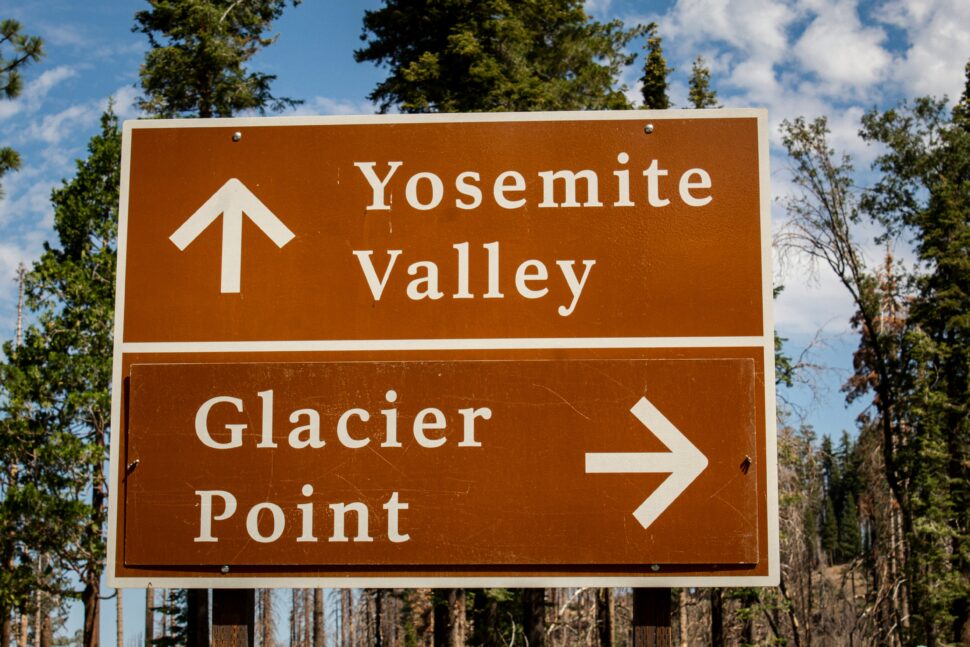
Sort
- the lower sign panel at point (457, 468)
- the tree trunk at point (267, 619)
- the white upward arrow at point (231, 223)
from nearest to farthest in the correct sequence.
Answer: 1. the lower sign panel at point (457, 468)
2. the white upward arrow at point (231, 223)
3. the tree trunk at point (267, 619)

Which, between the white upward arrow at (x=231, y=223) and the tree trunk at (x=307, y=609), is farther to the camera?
the tree trunk at (x=307, y=609)

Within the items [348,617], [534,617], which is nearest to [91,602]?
[534,617]

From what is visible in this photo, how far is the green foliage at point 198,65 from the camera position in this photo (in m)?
28.6

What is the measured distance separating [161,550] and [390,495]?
1098 mm

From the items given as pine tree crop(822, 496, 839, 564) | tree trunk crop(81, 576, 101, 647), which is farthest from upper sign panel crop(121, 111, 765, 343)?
pine tree crop(822, 496, 839, 564)

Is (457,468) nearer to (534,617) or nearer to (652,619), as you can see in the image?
(652,619)

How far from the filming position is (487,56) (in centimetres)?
2838

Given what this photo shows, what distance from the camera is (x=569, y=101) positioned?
31.0 metres

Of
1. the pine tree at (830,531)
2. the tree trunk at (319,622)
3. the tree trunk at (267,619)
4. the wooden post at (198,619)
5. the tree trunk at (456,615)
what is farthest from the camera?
the pine tree at (830,531)

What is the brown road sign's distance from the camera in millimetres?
5352

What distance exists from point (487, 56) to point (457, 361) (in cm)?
2386

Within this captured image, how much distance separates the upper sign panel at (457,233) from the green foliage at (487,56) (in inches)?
844

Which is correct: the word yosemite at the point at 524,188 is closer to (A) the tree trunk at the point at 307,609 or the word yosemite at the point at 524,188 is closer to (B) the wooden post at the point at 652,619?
(B) the wooden post at the point at 652,619

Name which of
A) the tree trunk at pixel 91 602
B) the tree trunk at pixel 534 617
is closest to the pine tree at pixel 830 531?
the tree trunk at pixel 534 617
